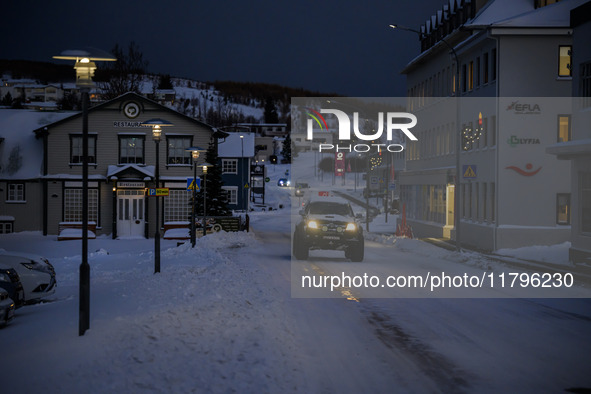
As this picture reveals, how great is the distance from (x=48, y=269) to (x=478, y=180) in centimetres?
2604

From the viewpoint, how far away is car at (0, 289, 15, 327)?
11.5 meters

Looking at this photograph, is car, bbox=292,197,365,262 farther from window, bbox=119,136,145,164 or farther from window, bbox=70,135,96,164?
window, bbox=70,135,96,164

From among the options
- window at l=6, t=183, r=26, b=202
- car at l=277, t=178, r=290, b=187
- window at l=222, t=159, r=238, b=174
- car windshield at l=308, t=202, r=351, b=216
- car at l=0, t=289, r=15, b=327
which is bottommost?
car at l=0, t=289, r=15, b=327

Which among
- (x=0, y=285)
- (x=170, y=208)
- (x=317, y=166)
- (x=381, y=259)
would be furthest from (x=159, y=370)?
(x=317, y=166)

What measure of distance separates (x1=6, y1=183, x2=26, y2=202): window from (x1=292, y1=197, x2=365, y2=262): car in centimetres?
2853

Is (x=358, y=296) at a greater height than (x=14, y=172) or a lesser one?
lesser

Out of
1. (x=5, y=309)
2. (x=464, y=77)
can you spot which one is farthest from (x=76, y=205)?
(x=5, y=309)

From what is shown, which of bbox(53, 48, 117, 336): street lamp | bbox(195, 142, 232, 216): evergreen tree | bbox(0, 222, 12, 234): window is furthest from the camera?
bbox(195, 142, 232, 216): evergreen tree

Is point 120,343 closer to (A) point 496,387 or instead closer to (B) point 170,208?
(A) point 496,387

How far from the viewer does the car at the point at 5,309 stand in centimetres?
1154

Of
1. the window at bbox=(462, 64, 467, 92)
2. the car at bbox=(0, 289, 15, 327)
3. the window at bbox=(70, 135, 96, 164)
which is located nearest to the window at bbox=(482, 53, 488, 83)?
the window at bbox=(462, 64, 467, 92)

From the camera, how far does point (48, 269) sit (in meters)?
16.5

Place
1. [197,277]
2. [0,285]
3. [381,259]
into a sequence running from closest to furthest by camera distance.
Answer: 1. [0,285]
2. [197,277]
3. [381,259]

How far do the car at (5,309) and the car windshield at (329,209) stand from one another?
46.6 feet
